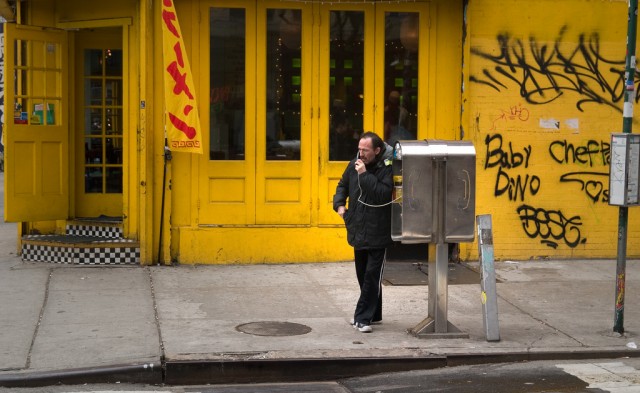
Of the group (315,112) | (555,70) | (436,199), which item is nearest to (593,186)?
(555,70)

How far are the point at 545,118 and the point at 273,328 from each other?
5.26 meters

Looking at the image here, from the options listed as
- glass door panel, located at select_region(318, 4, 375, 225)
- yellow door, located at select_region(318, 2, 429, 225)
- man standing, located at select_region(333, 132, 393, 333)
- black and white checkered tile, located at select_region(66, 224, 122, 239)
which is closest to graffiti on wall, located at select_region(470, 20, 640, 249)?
yellow door, located at select_region(318, 2, 429, 225)

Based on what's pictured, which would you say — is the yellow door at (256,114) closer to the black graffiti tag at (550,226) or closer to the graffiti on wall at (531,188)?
A: the graffiti on wall at (531,188)

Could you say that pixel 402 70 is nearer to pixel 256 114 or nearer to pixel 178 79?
pixel 256 114

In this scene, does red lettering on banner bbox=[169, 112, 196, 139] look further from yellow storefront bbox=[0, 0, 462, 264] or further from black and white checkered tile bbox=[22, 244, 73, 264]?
black and white checkered tile bbox=[22, 244, 73, 264]

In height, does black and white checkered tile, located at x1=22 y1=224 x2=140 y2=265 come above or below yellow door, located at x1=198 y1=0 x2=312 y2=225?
below

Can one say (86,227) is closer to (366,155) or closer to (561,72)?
(366,155)

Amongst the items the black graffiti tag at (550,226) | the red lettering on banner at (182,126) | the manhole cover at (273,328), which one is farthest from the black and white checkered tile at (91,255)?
the black graffiti tag at (550,226)

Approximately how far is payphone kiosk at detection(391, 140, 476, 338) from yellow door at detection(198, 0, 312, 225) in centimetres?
365

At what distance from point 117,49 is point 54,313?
499 centimetres

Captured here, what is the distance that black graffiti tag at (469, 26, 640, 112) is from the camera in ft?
38.6

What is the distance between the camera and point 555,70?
11.9 m

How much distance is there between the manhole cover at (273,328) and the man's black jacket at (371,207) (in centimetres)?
92

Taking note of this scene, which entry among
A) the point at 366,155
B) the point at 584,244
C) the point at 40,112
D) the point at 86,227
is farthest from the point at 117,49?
the point at 584,244
